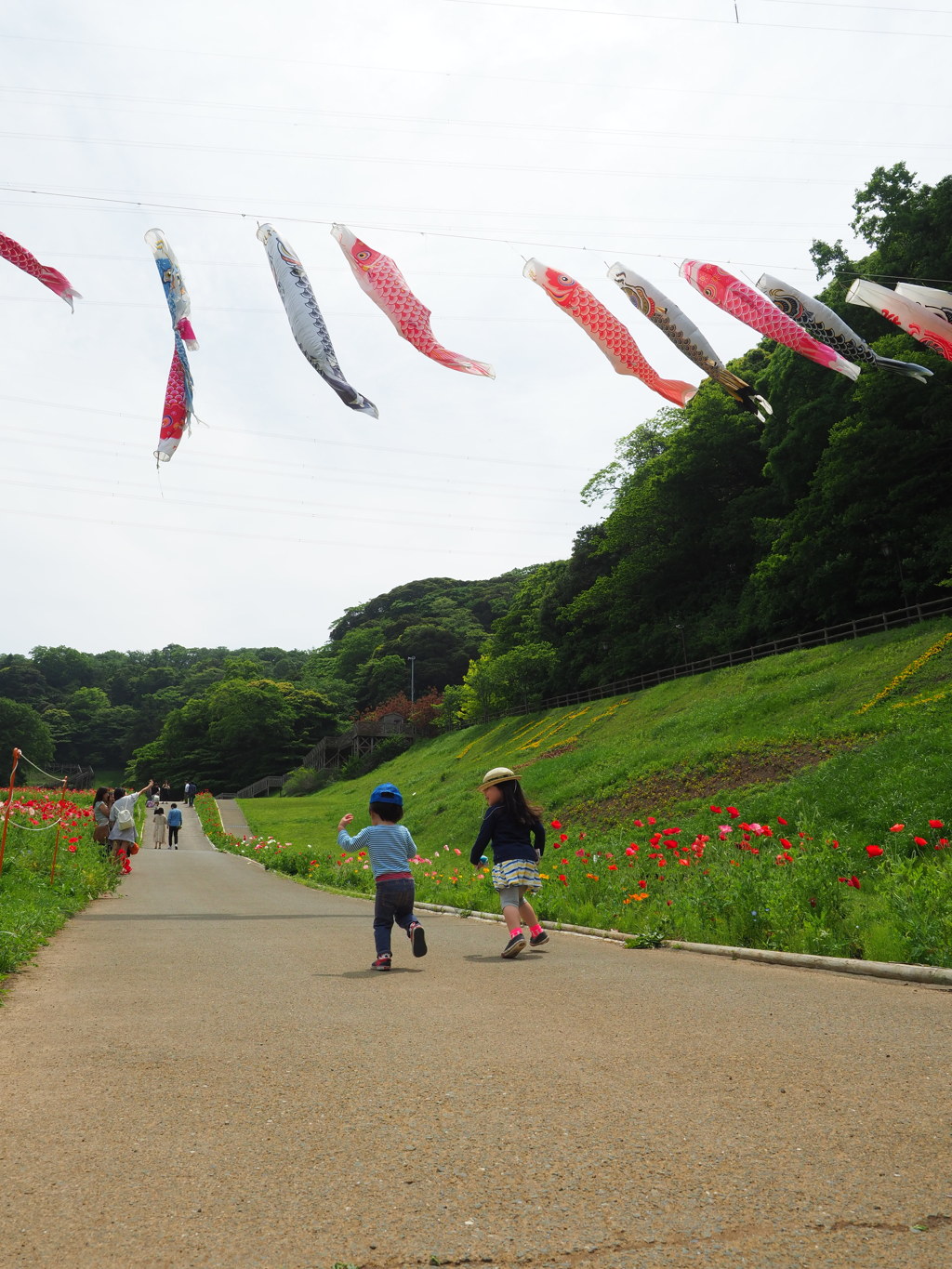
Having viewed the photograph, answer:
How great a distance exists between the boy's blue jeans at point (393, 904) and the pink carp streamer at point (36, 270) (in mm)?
8841

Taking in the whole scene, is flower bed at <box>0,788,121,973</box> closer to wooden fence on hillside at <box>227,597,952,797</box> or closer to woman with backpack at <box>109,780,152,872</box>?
woman with backpack at <box>109,780,152,872</box>

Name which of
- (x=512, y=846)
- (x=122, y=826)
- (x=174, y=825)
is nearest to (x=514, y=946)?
(x=512, y=846)

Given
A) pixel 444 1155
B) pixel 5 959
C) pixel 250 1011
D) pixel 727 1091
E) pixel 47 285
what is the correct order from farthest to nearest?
pixel 47 285, pixel 5 959, pixel 250 1011, pixel 727 1091, pixel 444 1155

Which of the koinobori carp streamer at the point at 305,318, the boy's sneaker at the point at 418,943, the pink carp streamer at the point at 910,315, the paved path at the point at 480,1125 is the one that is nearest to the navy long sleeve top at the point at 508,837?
the boy's sneaker at the point at 418,943

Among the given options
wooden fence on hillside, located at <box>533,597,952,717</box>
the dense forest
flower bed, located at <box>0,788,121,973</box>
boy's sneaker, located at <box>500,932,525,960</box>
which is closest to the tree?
the dense forest

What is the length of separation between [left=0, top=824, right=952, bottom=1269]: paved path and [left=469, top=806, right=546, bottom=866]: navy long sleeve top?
2.00m

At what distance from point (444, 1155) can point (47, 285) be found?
39.2 feet

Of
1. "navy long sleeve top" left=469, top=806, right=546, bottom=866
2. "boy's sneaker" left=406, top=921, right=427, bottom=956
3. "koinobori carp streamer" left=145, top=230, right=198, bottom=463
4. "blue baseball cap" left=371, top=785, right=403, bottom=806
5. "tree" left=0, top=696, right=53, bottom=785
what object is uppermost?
"koinobori carp streamer" left=145, top=230, right=198, bottom=463

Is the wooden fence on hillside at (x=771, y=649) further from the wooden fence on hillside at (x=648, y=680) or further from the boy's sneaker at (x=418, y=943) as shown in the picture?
the boy's sneaker at (x=418, y=943)

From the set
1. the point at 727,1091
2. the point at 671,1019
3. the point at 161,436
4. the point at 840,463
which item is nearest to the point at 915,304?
the point at 161,436

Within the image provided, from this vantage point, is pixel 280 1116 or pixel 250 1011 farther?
pixel 250 1011

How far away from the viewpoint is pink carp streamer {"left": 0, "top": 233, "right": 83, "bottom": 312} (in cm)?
1129

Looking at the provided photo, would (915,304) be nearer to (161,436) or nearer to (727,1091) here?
(161,436)

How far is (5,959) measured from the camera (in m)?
6.52
